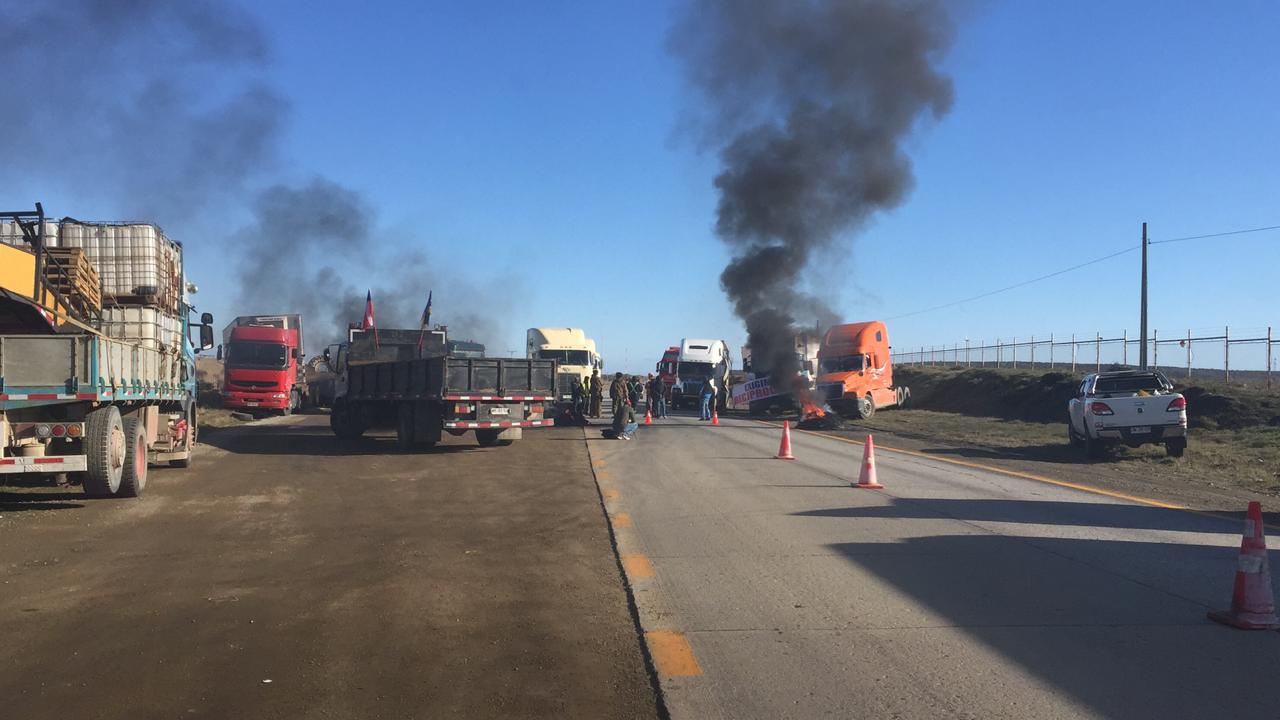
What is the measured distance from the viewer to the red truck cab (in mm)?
32750

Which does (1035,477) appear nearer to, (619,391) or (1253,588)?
(1253,588)

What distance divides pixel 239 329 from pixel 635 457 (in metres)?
20.5

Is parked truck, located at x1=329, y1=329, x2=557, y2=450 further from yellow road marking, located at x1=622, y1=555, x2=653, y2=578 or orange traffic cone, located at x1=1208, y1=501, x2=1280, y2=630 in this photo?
orange traffic cone, located at x1=1208, y1=501, x2=1280, y2=630

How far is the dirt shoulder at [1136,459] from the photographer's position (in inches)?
549

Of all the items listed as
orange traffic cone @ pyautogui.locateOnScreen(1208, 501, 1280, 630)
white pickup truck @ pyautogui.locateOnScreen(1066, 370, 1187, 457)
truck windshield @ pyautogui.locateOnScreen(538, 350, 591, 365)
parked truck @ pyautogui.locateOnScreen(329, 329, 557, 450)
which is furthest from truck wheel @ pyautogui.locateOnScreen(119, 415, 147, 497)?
Answer: truck windshield @ pyautogui.locateOnScreen(538, 350, 591, 365)

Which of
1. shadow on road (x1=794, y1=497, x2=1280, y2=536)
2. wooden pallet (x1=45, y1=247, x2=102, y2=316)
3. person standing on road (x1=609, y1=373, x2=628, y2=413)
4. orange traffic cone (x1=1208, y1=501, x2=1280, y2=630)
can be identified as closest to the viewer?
orange traffic cone (x1=1208, y1=501, x2=1280, y2=630)

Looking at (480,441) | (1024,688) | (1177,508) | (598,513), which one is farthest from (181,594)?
(480,441)

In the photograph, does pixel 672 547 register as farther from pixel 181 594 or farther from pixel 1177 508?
pixel 1177 508

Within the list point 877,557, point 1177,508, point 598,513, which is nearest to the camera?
point 877,557

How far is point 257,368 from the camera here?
108 ft

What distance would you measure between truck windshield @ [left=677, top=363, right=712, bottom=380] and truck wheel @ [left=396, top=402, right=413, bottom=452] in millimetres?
23399

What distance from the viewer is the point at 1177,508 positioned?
1155cm

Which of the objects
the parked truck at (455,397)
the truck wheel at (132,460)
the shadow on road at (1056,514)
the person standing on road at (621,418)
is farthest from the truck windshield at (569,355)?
the shadow on road at (1056,514)

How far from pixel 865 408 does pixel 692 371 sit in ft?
34.3
